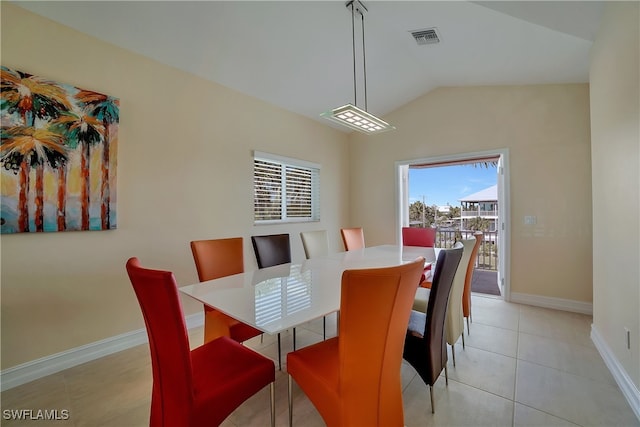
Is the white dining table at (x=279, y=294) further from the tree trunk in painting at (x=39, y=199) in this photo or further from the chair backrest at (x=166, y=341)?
the tree trunk in painting at (x=39, y=199)

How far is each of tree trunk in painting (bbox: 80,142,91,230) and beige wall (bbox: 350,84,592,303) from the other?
3947 millimetres

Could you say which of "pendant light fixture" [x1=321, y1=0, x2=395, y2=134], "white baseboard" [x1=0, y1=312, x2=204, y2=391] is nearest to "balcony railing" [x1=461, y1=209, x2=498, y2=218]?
"pendant light fixture" [x1=321, y1=0, x2=395, y2=134]

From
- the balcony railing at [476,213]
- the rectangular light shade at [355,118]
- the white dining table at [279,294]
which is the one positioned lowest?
the white dining table at [279,294]

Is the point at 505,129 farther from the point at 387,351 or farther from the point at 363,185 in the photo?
the point at 387,351

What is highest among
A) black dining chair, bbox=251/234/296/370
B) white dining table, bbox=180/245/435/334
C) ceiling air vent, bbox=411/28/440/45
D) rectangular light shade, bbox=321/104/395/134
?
ceiling air vent, bbox=411/28/440/45

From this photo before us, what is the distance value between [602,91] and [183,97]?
361 centimetres

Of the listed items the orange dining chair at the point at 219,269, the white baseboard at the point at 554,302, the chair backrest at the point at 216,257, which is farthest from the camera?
the white baseboard at the point at 554,302

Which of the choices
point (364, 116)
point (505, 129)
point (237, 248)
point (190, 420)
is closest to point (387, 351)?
point (190, 420)

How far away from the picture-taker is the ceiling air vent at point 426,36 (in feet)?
8.54

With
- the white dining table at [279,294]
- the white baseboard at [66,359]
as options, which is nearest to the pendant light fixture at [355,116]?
the white dining table at [279,294]

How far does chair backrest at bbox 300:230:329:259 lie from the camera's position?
2.86 meters

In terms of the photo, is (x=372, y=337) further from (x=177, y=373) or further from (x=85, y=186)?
(x=85, y=186)

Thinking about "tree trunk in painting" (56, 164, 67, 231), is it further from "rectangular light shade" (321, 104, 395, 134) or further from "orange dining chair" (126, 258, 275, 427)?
"rectangular light shade" (321, 104, 395, 134)

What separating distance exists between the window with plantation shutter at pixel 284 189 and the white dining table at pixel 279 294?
1.51 metres
